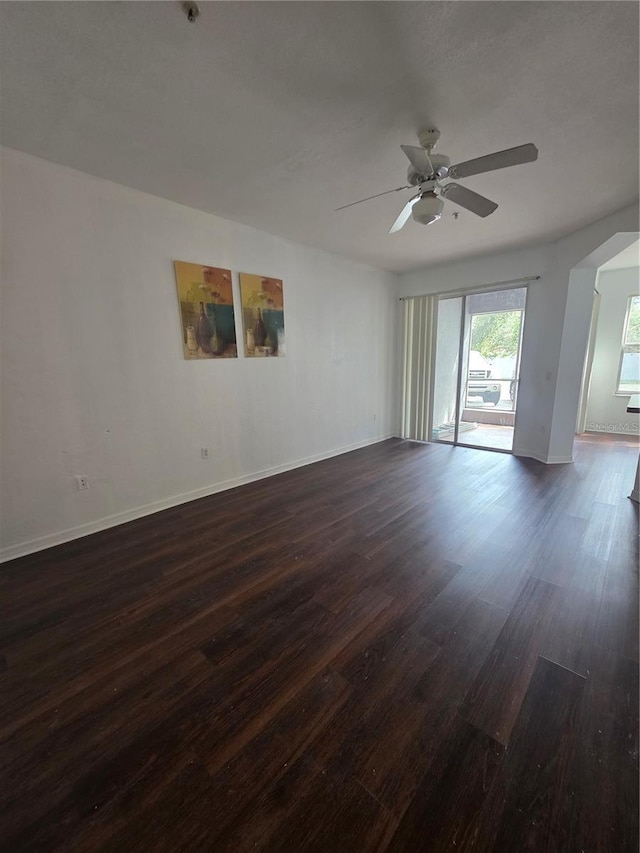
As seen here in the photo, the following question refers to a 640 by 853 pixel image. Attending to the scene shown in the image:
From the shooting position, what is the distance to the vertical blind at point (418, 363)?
16.8ft

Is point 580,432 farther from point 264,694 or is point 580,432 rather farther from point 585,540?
point 264,694

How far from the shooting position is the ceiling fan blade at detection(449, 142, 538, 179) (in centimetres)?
165

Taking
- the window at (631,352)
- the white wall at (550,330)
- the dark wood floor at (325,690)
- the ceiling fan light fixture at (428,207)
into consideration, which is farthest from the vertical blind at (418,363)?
the window at (631,352)

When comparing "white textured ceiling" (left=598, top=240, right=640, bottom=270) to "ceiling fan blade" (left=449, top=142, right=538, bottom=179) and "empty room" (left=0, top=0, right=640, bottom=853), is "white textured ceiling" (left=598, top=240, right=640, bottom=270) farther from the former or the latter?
"ceiling fan blade" (left=449, top=142, right=538, bottom=179)

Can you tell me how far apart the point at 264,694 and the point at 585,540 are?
8.06 ft

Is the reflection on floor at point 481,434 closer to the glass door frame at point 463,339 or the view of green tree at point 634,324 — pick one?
the glass door frame at point 463,339

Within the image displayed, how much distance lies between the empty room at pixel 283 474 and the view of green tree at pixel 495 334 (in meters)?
1.94

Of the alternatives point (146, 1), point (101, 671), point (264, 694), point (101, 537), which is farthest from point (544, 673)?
point (146, 1)

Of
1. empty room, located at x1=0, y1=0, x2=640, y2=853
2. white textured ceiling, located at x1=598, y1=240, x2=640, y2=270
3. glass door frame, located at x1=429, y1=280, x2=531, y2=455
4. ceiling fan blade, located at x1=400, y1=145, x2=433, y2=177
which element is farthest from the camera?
white textured ceiling, located at x1=598, y1=240, x2=640, y2=270

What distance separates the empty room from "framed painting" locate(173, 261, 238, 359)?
0.10 feet

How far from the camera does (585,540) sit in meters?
2.43

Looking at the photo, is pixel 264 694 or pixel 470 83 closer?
pixel 264 694

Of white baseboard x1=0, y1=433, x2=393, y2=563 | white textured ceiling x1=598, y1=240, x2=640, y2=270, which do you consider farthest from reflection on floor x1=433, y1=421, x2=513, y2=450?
white textured ceiling x1=598, y1=240, x2=640, y2=270

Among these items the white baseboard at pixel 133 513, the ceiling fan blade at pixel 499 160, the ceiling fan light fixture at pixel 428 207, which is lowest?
the white baseboard at pixel 133 513
